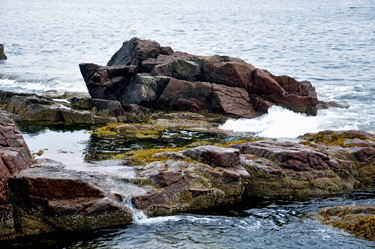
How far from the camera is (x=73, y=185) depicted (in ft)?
25.6

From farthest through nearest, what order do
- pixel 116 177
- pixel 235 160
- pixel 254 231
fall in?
pixel 235 160 → pixel 116 177 → pixel 254 231

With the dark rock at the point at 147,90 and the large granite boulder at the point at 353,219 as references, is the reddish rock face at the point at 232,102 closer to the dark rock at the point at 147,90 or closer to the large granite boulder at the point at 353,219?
the dark rock at the point at 147,90

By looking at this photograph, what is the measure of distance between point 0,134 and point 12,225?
108 inches

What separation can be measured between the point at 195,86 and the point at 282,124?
630cm

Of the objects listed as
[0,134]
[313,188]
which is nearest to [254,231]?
[313,188]

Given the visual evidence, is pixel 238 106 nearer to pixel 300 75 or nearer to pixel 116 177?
pixel 116 177

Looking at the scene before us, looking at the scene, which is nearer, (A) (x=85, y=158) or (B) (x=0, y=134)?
(B) (x=0, y=134)

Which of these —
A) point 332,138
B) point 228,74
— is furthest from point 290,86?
point 332,138

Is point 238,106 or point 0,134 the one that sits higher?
point 0,134

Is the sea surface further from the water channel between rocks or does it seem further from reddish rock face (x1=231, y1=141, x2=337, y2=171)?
reddish rock face (x1=231, y1=141, x2=337, y2=171)

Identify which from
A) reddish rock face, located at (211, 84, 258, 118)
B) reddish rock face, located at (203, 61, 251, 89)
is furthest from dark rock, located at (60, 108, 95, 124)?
reddish rock face, located at (203, 61, 251, 89)

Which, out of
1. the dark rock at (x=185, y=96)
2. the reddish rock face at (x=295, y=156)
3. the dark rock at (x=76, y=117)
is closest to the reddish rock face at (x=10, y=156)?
the reddish rock face at (x=295, y=156)

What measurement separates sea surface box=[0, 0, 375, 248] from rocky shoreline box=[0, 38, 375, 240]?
0.53 metres

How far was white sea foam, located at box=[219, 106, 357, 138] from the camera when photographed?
20.0m
